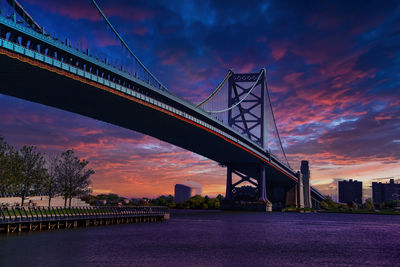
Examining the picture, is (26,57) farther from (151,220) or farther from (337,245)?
(337,245)

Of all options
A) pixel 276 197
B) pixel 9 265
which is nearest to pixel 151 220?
pixel 9 265

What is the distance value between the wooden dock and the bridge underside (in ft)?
47.7

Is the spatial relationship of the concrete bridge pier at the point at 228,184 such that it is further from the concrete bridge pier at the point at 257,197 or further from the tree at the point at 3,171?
the tree at the point at 3,171

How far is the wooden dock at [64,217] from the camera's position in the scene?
3758 centimetres

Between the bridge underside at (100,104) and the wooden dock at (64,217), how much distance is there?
14.6 metres

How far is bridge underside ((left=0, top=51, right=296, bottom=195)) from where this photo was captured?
4678cm

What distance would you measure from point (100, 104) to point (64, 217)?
21127mm

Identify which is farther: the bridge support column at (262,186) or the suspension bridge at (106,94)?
the bridge support column at (262,186)

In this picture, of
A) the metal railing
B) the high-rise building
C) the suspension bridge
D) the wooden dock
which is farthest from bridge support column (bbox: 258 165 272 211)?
the high-rise building

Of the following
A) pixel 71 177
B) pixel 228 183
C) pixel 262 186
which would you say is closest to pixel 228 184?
pixel 228 183

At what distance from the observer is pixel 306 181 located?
169 meters

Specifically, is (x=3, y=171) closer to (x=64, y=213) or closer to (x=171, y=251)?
(x=64, y=213)

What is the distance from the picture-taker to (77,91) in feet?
176

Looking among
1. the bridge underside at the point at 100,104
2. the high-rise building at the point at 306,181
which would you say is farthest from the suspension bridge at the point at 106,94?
the high-rise building at the point at 306,181
